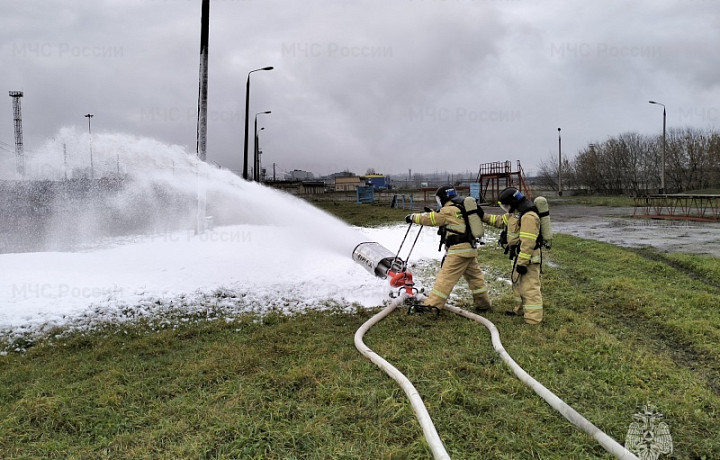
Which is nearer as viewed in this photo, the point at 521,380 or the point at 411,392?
the point at 411,392

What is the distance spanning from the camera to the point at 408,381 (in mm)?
3705

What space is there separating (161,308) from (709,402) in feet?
21.1

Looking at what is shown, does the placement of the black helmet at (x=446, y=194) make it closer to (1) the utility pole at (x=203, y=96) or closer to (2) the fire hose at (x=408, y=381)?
(2) the fire hose at (x=408, y=381)

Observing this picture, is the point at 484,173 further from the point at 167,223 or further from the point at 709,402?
the point at 709,402

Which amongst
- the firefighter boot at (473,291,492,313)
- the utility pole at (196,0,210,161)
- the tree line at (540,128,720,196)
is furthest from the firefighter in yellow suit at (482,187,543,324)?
the tree line at (540,128,720,196)

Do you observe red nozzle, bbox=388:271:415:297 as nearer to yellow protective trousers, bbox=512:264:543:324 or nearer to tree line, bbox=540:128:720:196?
yellow protective trousers, bbox=512:264:543:324

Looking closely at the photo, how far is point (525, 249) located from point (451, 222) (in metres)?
1.02

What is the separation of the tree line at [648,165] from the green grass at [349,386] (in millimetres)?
48840

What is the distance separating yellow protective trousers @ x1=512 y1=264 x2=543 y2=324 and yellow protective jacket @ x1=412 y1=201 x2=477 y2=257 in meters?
0.73

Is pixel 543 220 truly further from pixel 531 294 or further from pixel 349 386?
pixel 349 386

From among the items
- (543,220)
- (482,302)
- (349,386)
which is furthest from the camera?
(482,302)

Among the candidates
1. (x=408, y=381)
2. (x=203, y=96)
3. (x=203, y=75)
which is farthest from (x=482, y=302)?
(x=203, y=75)

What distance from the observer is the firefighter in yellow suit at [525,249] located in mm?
5613

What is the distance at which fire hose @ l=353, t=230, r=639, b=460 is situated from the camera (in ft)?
9.49
